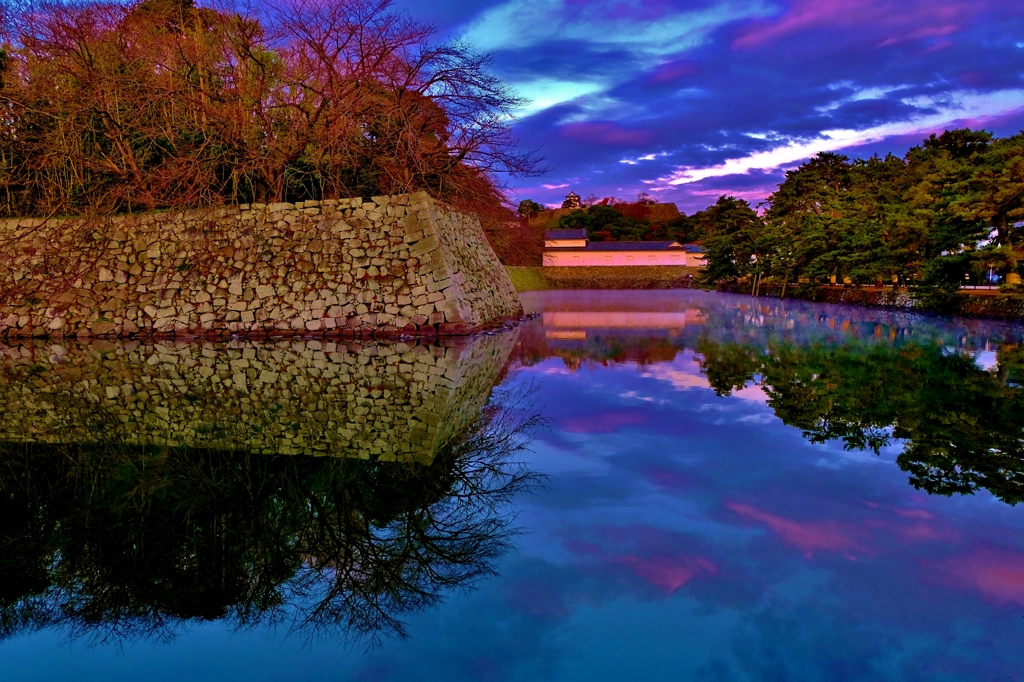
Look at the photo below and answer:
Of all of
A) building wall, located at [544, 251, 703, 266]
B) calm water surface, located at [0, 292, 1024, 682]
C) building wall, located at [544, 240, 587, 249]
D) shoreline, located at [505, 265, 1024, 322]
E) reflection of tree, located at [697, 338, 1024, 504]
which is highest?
building wall, located at [544, 240, 587, 249]

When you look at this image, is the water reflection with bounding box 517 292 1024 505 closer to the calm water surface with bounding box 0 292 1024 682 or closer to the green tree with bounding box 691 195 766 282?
the calm water surface with bounding box 0 292 1024 682

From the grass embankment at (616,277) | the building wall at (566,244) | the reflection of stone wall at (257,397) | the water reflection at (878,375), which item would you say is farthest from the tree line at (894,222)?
the building wall at (566,244)

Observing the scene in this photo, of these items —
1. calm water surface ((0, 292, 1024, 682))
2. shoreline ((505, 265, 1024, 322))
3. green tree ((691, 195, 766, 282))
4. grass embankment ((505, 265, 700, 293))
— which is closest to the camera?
calm water surface ((0, 292, 1024, 682))

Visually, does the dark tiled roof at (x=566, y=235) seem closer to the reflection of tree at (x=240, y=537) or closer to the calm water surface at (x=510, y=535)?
the calm water surface at (x=510, y=535)

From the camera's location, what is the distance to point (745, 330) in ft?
51.1

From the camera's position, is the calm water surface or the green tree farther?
the green tree

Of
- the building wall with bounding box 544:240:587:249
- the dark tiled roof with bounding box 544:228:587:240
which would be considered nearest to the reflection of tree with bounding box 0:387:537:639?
the building wall with bounding box 544:240:587:249

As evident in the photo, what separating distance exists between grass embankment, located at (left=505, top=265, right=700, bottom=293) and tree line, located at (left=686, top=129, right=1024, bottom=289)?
55.8 feet

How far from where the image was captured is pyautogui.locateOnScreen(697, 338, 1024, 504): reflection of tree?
173 inches

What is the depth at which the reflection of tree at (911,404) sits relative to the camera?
14.4 feet

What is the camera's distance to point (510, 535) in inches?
132

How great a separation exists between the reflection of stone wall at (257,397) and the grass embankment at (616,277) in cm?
5247

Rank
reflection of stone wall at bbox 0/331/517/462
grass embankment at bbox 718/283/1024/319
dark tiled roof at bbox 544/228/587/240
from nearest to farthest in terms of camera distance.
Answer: reflection of stone wall at bbox 0/331/517/462, grass embankment at bbox 718/283/1024/319, dark tiled roof at bbox 544/228/587/240

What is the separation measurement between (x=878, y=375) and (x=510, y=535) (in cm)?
674
